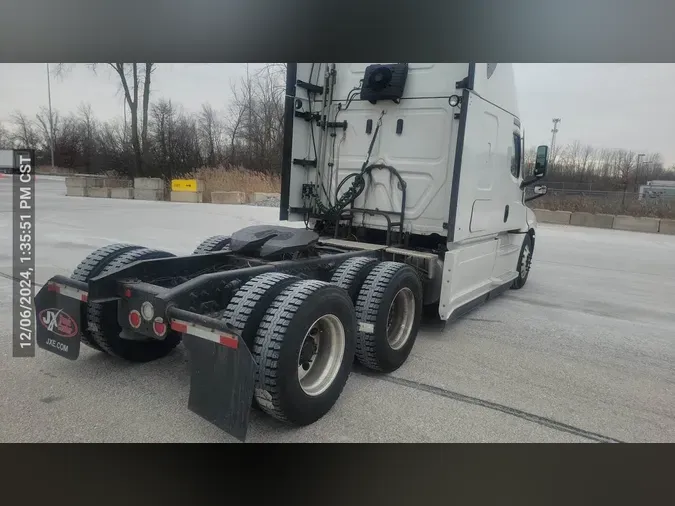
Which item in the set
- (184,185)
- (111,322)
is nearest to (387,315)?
(111,322)

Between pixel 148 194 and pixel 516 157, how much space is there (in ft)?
65.2

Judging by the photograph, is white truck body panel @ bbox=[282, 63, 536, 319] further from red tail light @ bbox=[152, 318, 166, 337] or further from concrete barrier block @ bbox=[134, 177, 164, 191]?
concrete barrier block @ bbox=[134, 177, 164, 191]

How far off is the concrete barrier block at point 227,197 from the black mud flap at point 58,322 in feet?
59.6

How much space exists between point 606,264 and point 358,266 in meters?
9.70

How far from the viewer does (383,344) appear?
4.18 meters

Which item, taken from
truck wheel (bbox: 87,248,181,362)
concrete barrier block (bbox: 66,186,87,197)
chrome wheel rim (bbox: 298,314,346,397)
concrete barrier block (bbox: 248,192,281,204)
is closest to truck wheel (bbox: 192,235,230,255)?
truck wheel (bbox: 87,248,181,362)

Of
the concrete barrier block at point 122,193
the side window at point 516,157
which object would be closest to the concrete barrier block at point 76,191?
the concrete barrier block at point 122,193

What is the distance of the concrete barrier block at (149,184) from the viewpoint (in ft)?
75.2

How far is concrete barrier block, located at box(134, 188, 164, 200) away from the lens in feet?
75.4

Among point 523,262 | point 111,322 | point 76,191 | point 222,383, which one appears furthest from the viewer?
point 76,191

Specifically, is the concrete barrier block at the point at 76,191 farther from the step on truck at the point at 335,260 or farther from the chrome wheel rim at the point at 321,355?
the chrome wheel rim at the point at 321,355

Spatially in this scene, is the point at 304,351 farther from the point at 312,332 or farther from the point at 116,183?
the point at 116,183

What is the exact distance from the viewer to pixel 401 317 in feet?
15.6

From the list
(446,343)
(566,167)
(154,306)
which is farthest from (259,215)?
(566,167)
